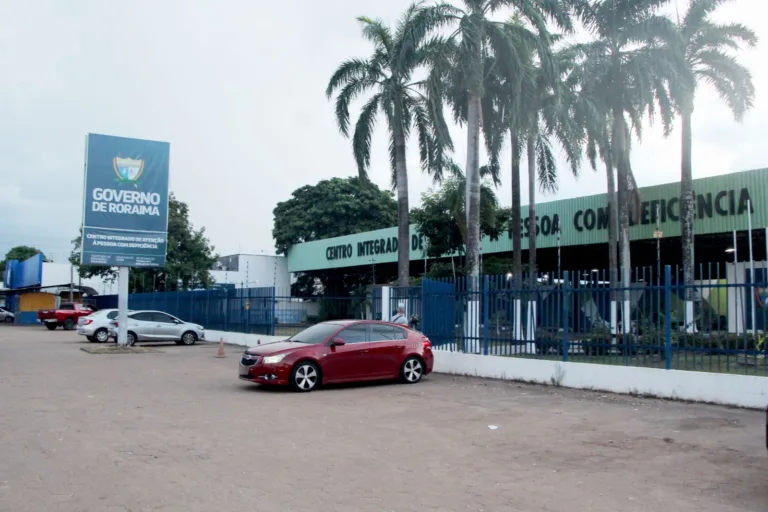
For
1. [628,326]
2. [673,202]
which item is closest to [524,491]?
[628,326]

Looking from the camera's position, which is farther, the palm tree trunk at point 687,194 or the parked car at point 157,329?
the parked car at point 157,329

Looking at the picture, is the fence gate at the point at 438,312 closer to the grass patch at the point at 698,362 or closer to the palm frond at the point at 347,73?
the grass patch at the point at 698,362

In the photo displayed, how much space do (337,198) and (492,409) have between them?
4514 cm

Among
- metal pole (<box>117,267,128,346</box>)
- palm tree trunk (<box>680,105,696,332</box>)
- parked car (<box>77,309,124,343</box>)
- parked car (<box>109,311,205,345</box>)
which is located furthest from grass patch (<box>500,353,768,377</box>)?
parked car (<box>77,309,124,343</box>)

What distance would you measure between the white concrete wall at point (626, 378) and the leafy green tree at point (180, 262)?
3575 centimetres

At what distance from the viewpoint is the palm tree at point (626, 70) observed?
2336cm

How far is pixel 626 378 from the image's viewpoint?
13086mm

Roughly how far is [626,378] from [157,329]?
20111mm

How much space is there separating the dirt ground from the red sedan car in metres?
0.43

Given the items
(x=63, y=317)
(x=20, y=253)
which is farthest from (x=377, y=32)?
(x=20, y=253)

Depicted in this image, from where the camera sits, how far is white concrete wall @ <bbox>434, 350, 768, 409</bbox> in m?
11.3

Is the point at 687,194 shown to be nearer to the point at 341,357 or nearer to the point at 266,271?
the point at 341,357

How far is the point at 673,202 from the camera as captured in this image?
26969 millimetres

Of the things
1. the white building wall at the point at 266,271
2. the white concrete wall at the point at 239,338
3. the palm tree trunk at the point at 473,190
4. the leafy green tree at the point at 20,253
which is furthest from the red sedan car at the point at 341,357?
the leafy green tree at the point at 20,253
